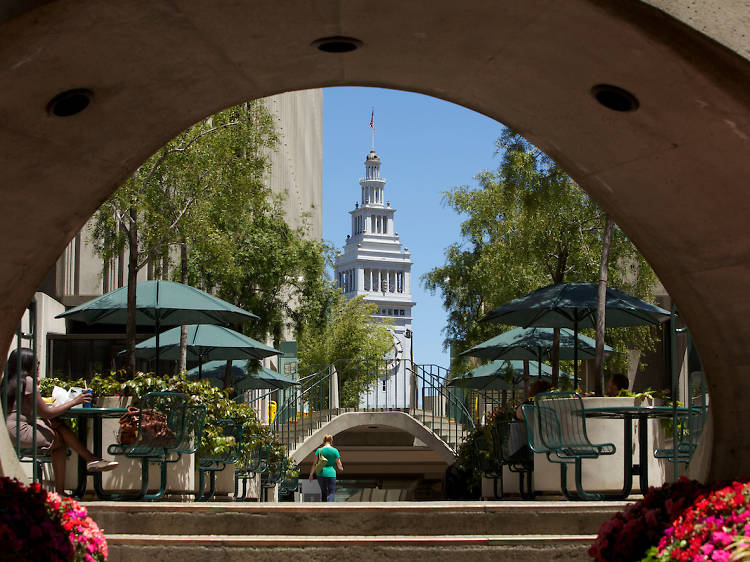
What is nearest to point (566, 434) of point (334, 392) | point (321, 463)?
point (321, 463)

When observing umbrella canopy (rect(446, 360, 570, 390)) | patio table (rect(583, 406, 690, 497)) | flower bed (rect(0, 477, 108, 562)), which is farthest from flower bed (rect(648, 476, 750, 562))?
umbrella canopy (rect(446, 360, 570, 390))

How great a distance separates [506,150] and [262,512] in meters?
13.0

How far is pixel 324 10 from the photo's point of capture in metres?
5.15

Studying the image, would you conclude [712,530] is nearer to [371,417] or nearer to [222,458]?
[222,458]

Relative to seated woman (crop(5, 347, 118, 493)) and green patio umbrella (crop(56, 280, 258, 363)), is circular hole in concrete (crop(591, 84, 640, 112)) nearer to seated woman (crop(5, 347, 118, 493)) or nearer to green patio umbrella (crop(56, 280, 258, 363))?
seated woman (crop(5, 347, 118, 493))

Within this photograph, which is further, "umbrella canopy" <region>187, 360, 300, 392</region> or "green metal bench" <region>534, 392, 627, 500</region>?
"umbrella canopy" <region>187, 360, 300, 392</region>

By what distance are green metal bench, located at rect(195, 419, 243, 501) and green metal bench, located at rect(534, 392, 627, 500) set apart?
3317 mm

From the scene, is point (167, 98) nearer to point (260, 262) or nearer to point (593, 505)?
point (593, 505)

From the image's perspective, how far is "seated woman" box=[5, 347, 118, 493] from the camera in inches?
324

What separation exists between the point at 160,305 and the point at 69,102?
656cm

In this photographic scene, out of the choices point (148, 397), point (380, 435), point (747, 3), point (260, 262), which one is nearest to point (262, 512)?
point (148, 397)

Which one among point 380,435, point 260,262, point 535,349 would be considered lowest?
point 380,435

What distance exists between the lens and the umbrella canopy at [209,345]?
16.3m

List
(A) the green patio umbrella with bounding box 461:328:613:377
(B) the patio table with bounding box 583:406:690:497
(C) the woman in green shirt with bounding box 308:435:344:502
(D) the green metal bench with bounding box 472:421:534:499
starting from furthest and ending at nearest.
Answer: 1. (C) the woman in green shirt with bounding box 308:435:344:502
2. (A) the green patio umbrella with bounding box 461:328:613:377
3. (D) the green metal bench with bounding box 472:421:534:499
4. (B) the patio table with bounding box 583:406:690:497
